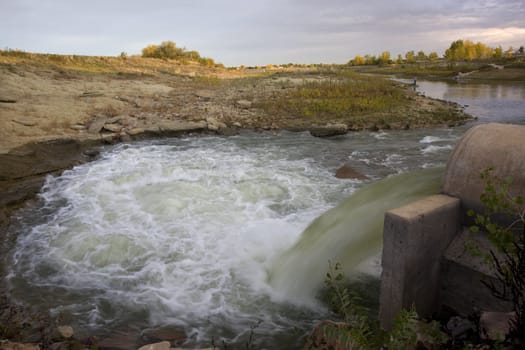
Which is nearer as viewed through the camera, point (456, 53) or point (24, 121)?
point (24, 121)

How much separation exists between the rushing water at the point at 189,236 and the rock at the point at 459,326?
1.20 m

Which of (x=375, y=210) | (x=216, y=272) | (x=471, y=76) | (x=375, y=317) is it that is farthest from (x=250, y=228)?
(x=471, y=76)

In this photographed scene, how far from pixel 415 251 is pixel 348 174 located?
6.71m

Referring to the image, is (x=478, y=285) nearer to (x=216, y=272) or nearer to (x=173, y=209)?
(x=216, y=272)

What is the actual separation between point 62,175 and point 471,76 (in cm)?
5706

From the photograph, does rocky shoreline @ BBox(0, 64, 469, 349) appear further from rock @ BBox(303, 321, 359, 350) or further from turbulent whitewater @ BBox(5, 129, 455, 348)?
rock @ BBox(303, 321, 359, 350)

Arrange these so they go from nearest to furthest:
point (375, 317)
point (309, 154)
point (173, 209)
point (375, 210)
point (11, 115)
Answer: point (375, 317) < point (375, 210) < point (173, 209) < point (309, 154) < point (11, 115)

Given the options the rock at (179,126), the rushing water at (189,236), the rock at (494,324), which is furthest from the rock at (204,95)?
the rock at (494,324)

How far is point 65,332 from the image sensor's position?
4609 millimetres

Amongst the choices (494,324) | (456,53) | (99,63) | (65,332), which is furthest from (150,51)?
(456,53)

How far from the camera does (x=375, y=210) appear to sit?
19.2 feet

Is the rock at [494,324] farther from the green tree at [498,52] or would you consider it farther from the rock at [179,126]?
the green tree at [498,52]

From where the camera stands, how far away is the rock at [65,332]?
4.59 m

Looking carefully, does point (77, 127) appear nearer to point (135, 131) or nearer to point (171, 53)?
Answer: point (135, 131)
